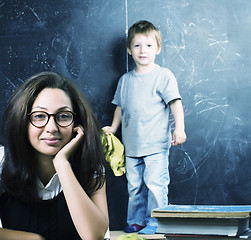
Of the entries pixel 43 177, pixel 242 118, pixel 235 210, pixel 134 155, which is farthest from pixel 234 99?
pixel 235 210

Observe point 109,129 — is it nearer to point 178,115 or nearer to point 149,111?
point 149,111

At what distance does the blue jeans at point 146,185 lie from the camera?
2955 millimetres

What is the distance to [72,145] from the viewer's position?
1.21 meters

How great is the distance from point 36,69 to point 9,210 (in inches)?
83.4

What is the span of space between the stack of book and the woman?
335 mm

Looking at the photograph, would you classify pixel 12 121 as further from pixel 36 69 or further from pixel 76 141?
pixel 36 69

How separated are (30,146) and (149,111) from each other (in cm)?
181

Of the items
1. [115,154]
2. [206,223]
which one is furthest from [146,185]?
[206,223]

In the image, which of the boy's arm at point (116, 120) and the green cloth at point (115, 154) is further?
the boy's arm at point (116, 120)

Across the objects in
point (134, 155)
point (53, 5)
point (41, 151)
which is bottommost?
point (134, 155)

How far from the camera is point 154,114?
9.85ft

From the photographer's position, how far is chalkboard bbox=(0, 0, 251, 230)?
3199 millimetres

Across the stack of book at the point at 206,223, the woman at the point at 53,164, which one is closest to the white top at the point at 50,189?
the woman at the point at 53,164

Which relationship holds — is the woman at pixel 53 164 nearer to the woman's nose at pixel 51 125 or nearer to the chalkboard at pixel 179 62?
the woman's nose at pixel 51 125
